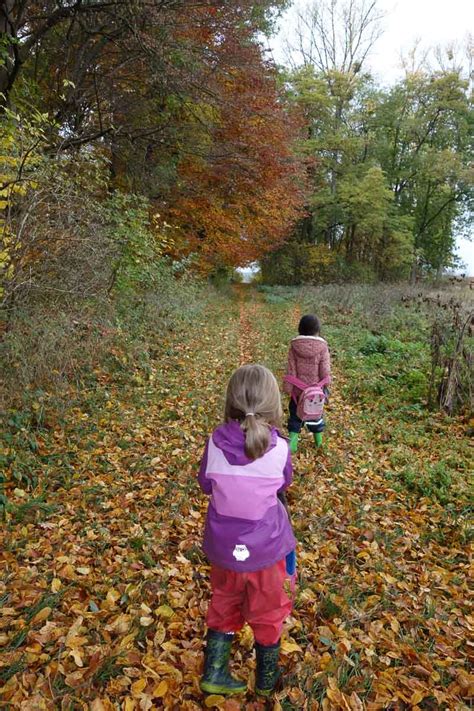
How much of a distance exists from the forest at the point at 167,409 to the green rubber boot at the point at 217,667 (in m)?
0.11

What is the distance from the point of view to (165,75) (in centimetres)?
767

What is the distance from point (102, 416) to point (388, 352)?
6472 millimetres

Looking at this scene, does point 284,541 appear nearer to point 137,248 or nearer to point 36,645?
point 36,645

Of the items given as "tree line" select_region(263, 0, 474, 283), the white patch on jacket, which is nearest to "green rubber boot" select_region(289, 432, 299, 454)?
the white patch on jacket

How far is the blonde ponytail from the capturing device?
Result: 207 centimetres

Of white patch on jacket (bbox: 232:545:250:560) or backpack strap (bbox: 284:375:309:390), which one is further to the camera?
backpack strap (bbox: 284:375:309:390)

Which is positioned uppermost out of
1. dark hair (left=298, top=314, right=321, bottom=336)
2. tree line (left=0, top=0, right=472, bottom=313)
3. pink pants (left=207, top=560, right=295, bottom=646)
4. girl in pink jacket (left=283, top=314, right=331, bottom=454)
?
tree line (left=0, top=0, right=472, bottom=313)

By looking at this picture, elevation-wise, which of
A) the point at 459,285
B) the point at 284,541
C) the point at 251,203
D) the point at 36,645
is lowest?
the point at 36,645

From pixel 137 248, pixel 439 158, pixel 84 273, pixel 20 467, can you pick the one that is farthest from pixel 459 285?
pixel 20 467

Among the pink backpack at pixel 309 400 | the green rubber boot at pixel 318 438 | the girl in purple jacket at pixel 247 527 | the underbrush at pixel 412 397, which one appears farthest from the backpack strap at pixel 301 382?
the girl in purple jacket at pixel 247 527

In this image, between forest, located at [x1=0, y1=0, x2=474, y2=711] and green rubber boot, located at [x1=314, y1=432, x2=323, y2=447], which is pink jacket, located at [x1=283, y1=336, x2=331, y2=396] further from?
forest, located at [x1=0, y1=0, x2=474, y2=711]

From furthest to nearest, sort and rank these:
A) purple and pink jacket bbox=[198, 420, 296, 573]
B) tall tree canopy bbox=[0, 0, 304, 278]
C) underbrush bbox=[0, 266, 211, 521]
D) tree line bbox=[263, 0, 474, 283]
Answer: tree line bbox=[263, 0, 474, 283] → tall tree canopy bbox=[0, 0, 304, 278] → underbrush bbox=[0, 266, 211, 521] → purple and pink jacket bbox=[198, 420, 296, 573]

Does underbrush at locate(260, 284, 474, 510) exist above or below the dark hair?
below

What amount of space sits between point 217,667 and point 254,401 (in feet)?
4.95
